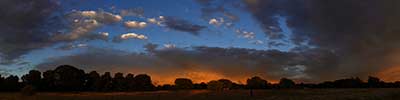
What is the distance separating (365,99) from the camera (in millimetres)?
64188

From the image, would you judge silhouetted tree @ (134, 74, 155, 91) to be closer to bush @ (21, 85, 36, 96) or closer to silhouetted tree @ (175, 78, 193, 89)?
silhouetted tree @ (175, 78, 193, 89)

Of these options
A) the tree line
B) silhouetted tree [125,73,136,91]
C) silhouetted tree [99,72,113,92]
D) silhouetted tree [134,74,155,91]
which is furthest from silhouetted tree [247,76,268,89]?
silhouetted tree [99,72,113,92]

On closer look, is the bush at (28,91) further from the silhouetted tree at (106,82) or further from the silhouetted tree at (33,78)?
the silhouetted tree at (106,82)

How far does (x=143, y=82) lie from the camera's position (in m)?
153

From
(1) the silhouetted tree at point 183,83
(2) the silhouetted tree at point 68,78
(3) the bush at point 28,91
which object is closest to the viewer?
(3) the bush at point 28,91

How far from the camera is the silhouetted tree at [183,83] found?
6093 inches

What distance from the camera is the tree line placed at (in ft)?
458

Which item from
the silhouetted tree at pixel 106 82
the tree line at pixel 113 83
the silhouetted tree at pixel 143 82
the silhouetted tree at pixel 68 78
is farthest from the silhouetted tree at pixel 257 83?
the silhouetted tree at pixel 68 78

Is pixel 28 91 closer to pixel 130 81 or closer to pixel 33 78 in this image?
pixel 33 78

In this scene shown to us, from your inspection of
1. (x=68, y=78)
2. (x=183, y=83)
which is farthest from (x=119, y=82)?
(x=183, y=83)

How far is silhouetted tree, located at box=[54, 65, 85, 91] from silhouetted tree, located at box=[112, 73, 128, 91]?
10175 mm

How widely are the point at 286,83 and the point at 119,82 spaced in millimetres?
54111

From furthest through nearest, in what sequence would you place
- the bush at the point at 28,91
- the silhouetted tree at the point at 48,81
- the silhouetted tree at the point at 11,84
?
the silhouetted tree at the point at 48,81, the silhouetted tree at the point at 11,84, the bush at the point at 28,91

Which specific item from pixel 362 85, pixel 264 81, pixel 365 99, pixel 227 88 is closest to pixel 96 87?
pixel 227 88
